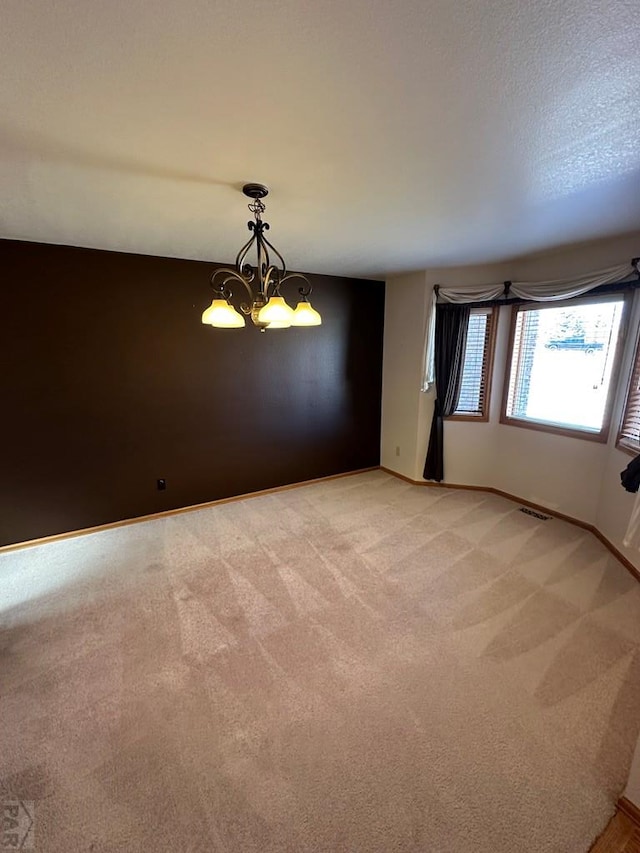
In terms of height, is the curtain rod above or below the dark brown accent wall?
above

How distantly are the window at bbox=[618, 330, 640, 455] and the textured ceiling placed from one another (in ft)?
3.79

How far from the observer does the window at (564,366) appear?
2984 mm

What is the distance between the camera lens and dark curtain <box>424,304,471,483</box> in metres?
3.74

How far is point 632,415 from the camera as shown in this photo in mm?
2762

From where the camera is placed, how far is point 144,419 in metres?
3.34

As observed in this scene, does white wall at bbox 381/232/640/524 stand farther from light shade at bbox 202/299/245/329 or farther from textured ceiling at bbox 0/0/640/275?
light shade at bbox 202/299/245/329

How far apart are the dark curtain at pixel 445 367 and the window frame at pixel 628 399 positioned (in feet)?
4.62

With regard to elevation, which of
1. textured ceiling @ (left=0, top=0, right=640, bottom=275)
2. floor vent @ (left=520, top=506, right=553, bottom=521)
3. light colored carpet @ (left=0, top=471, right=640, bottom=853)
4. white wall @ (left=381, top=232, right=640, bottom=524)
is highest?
textured ceiling @ (left=0, top=0, right=640, bottom=275)

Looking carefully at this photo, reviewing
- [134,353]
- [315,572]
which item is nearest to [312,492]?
[315,572]

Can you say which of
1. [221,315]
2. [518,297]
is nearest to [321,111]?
[221,315]

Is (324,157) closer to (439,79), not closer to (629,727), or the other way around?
(439,79)

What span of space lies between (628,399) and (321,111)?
10.0 feet

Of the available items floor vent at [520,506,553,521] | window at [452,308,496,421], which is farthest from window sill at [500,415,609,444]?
floor vent at [520,506,553,521]

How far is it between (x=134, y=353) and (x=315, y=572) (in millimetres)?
2495
